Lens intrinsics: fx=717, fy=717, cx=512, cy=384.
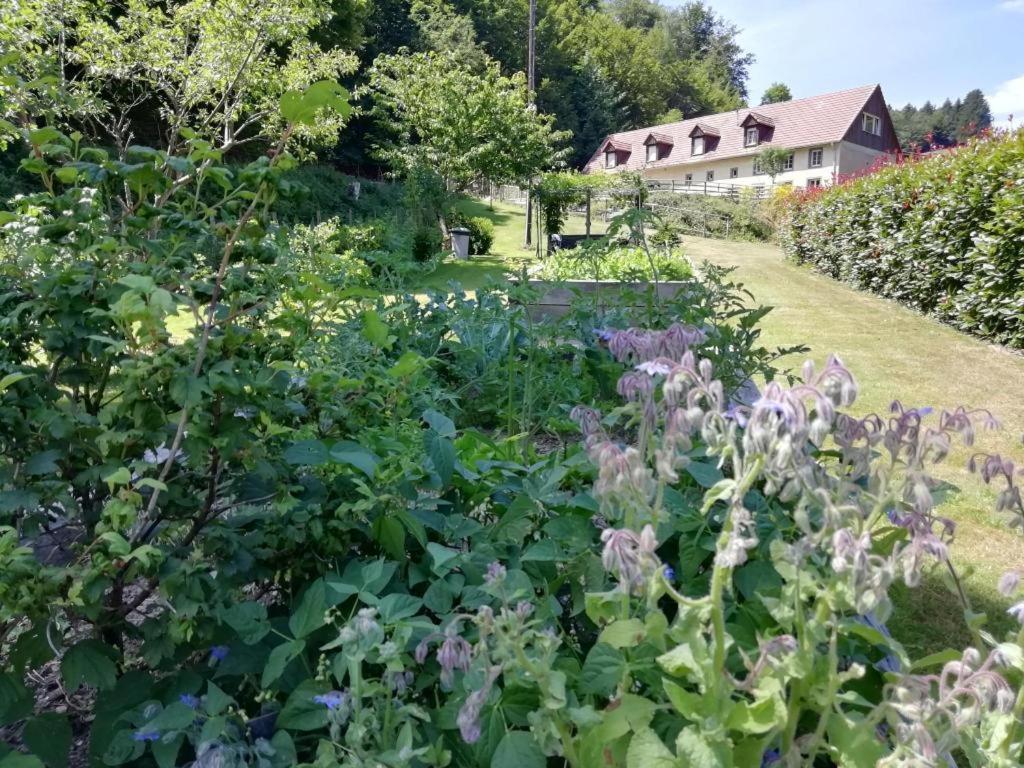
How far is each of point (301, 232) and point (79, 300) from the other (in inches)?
357

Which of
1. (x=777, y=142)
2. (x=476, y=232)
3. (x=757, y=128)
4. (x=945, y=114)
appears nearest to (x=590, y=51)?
(x=757, y=128)

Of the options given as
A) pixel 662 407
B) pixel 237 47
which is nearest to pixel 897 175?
pixel 237 47

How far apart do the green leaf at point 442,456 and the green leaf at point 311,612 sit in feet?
1.22

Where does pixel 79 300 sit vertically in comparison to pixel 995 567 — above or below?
above

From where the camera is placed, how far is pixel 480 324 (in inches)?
149

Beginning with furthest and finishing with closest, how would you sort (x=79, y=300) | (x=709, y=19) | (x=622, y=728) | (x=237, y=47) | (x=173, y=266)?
(x=709, y=19), (x=237, y=47), (x=173, y=266), (x=79, y=300), (x=622, y=728)

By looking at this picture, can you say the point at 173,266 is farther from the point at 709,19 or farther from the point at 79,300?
the point at 709,19

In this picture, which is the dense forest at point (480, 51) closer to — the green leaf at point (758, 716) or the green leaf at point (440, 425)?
the green leaf at point (440, 425)

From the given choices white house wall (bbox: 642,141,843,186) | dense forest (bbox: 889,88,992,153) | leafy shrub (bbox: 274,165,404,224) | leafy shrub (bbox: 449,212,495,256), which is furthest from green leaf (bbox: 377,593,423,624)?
dense forest (bbox: 889,88,992,153)

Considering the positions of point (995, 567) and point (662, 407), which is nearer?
point (662, 407)

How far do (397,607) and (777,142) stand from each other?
144 ft

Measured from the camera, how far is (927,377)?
21.5 ft

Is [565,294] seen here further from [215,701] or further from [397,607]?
[215,701]

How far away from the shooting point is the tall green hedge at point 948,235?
24.0ft
